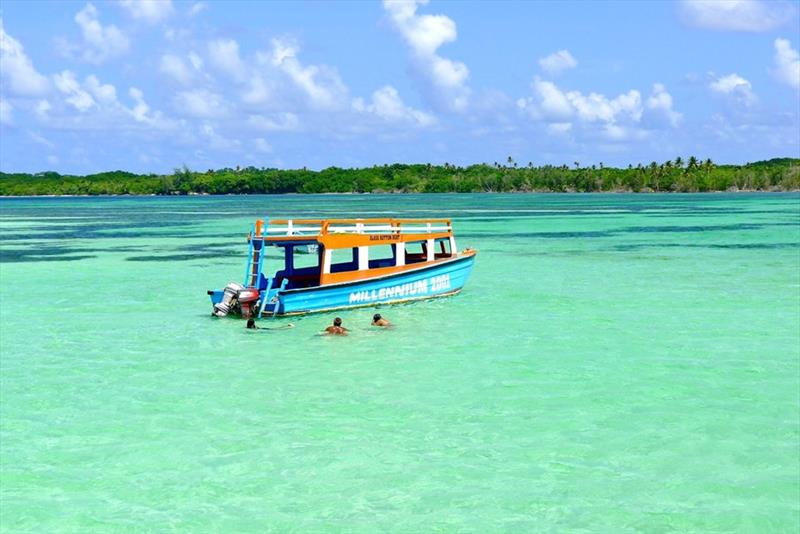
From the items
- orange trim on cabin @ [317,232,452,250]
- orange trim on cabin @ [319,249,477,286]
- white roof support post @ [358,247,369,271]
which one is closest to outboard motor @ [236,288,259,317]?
orange trim on cabin @ [319,249,477,286]

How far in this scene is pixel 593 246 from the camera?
200 ft

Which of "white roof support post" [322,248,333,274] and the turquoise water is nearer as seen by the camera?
the turquoise water

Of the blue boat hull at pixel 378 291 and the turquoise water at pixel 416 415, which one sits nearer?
the turquoise water at pixel 416 415

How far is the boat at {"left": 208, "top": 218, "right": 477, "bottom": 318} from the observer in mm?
28719

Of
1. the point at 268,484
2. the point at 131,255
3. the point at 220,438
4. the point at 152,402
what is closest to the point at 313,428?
the point at 220,438

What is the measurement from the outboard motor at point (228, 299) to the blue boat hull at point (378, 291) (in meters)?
1.03

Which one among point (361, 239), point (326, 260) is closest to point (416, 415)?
point (326, 260)

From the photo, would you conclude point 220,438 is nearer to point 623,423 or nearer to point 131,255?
point 623,423

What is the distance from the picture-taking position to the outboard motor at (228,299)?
94.2ft

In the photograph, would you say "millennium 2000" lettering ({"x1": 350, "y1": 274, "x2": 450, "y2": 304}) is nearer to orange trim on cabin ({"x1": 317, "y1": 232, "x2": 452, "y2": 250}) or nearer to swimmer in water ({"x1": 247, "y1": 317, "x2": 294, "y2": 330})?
orange trim on cabin ({"x1": 317, "y1": 232, "x2": 452, "y2": 250})

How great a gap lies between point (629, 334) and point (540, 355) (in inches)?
159

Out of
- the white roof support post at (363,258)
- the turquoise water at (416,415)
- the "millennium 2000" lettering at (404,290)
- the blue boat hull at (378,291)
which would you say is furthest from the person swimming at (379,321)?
the white roof support post at (363,258)

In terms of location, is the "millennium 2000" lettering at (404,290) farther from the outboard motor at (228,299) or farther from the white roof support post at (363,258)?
the outboard motor at (228,299)

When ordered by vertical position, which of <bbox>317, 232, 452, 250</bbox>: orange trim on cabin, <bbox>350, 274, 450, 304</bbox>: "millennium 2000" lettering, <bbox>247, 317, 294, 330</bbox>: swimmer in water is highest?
<bbox>317, 232, 452, 250</bbox>: orange trim on cabin
